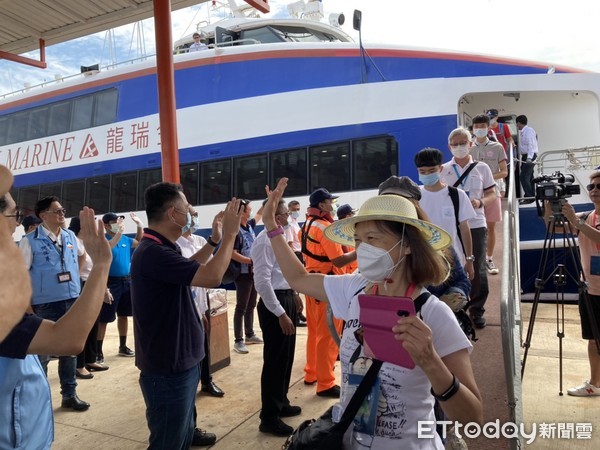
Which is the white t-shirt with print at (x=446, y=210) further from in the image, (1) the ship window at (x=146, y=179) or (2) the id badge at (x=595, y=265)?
(1) the ship window at (x=146, y=179)

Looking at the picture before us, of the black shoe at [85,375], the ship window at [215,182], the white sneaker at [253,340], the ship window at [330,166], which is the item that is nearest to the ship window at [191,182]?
the ship window at [215,182]

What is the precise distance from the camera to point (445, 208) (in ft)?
12.0

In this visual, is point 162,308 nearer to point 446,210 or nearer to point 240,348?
point 446,210

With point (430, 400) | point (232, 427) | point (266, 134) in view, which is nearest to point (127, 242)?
point (232, 427)

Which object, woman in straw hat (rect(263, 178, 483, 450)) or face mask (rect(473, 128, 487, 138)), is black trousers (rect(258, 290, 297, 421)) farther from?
face mask (rect(473, 128, 487, 138))

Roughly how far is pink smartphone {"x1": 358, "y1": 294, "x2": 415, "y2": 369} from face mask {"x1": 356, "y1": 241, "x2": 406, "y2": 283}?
327 mm

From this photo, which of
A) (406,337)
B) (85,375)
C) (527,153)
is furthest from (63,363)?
(527,153)

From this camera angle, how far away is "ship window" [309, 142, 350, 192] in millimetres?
7945

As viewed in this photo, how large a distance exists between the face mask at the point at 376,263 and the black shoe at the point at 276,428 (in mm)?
2285

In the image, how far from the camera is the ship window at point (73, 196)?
10659 mm

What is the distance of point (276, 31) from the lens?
31.9ft

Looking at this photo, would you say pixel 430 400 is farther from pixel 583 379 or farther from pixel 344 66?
pixel 344 66

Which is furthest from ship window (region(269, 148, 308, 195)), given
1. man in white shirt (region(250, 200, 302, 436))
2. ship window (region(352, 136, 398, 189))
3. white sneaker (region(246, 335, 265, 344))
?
man in white shirt (region(250, 200, 302, 436))

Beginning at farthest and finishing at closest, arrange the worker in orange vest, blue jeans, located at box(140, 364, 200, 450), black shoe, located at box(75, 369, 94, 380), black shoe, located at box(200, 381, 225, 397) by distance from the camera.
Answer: black shoe, located at box(75, 369, 94, 380) → black shoe, located at box(200, 381, 225, 397) → the worker in orange vest → blue jeans, located at box(140, 364, 200, 450)
